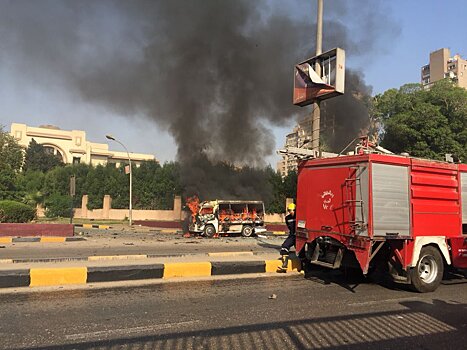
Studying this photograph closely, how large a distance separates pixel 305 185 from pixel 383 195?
1640 millimetres

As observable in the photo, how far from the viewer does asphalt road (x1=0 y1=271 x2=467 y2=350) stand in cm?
390

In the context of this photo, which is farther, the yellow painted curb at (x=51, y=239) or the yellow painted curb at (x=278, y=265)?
the yellow painted curb at (x=51, y=239)

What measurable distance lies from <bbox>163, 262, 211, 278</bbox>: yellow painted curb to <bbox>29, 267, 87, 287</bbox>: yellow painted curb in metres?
1.49

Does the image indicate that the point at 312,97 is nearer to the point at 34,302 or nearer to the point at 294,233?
the point at 294,233

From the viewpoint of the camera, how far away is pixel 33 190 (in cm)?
4712

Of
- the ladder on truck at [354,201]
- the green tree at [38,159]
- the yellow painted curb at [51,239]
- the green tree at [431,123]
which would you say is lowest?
the yellow painted curb at [51,239]

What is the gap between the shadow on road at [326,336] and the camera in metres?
3.79

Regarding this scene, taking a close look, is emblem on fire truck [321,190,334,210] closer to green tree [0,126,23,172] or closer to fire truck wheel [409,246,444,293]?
fire truck wheel [409,246,444,293]

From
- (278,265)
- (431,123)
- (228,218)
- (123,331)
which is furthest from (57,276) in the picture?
(431,123)

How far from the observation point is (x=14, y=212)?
18094 mm

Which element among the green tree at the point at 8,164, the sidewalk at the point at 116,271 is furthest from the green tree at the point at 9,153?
the sidewalk at the point at 116,271

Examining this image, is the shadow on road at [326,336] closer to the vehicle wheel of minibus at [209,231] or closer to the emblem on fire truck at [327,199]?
the emblem on fire truck at [327,199]

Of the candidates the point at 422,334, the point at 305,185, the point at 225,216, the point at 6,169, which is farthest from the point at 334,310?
the point at 6,169

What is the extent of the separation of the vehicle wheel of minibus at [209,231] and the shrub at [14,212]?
8.58m
